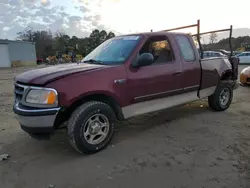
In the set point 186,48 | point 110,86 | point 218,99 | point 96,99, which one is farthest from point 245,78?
point 96,99

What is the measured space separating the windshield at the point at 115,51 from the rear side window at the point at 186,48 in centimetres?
109

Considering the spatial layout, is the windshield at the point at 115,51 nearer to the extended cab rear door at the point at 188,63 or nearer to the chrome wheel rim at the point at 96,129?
the chrome wheel rim at the point at 96,129

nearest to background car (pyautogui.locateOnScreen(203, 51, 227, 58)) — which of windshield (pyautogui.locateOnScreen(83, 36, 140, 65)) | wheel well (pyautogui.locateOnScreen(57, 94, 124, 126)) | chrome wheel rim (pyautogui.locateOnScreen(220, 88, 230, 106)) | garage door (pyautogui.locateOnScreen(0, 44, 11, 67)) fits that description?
chrome wheel rim (pyautogui.locateOnScreen(220, 88, 230, 106))

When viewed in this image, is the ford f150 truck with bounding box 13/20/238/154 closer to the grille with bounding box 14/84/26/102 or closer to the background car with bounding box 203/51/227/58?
the grille with bounding box 14/84/26/102

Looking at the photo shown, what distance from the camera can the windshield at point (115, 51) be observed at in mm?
4316

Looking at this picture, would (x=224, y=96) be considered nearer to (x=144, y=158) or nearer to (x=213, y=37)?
(x=213, y=37)

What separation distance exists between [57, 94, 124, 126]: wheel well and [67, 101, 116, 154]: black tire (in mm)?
122

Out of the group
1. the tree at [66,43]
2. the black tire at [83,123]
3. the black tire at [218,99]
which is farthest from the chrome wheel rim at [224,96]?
the tree at [66,43]

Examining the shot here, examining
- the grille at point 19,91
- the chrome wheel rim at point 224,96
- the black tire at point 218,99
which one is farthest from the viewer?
the chrome wheel rim at point 224,96

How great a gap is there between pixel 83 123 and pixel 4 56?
130 ft

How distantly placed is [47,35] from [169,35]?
7922cm

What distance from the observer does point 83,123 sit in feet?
12.0

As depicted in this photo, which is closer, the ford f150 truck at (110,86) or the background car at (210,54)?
the ford f150 truck at (110,86)

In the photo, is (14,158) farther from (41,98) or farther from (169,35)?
(169,35)
